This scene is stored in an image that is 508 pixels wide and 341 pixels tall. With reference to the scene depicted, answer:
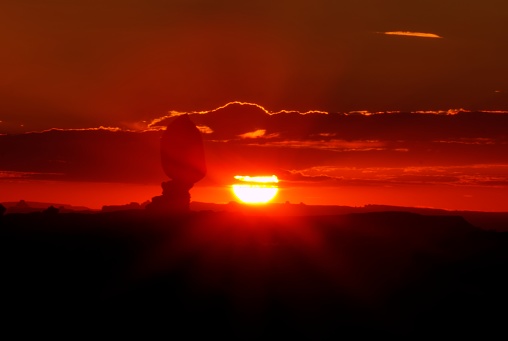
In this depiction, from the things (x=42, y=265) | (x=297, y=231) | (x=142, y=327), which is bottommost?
(x=142, y=327)

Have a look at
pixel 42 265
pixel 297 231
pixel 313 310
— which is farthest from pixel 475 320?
pixel 42 265

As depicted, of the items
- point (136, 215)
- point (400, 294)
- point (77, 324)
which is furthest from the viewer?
point (136, 215)

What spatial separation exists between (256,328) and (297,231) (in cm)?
1891

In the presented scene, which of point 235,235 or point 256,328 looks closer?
point 256,328

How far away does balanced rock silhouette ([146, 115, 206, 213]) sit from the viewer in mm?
78375

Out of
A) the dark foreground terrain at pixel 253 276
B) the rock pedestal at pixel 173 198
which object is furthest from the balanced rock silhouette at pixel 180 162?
the dark foreground terrain at pixel 253 276

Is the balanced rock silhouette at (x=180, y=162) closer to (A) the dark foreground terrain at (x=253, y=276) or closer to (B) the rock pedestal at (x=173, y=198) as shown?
(B) the rock pedestal at (x=173, y=198)

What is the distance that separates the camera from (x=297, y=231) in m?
64.6

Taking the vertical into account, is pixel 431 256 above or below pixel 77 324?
above

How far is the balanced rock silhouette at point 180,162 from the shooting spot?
3086 inches

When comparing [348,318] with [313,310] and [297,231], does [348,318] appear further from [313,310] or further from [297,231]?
[297,231]

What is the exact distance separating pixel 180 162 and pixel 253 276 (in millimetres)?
27847

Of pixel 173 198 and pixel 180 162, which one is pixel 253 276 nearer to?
pixel 173 198

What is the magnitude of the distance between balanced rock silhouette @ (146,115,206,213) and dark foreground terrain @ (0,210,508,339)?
10003 mm
